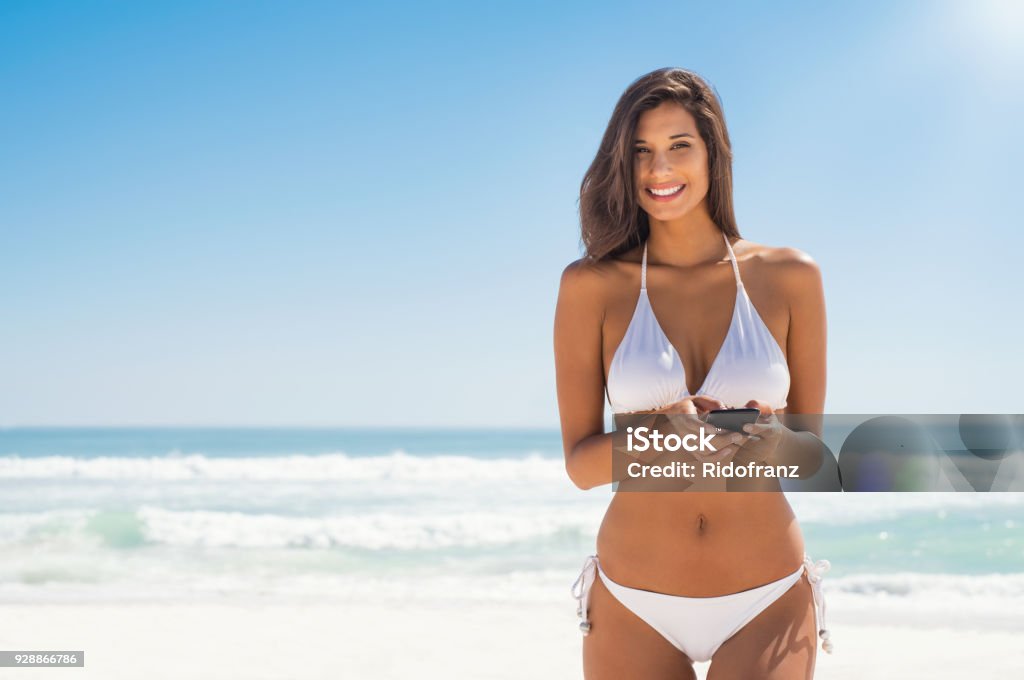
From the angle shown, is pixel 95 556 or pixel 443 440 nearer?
pixel 95 556

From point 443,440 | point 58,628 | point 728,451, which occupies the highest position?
point 728,451

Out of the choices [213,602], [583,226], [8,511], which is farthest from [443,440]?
[583,226]

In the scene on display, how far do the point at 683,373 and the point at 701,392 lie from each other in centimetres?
7

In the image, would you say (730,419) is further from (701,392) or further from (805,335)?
(805,335)

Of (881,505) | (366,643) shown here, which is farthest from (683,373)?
(881,505)

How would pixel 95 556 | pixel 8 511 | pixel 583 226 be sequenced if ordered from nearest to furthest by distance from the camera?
pixel 583 226 → pixel 95 556 → pixel 8 511

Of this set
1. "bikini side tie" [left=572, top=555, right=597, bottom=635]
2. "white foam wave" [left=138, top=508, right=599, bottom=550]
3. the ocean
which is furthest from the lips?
"white foam wave" [left=138, top=508, right=599, bottom=550]

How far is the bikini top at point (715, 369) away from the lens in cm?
240

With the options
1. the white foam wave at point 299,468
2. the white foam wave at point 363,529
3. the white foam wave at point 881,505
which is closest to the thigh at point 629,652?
the white foam wave at point 363,529

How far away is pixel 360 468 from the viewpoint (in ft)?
86.0

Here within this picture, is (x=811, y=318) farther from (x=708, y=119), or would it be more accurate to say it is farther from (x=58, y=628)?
(x=58, y=628)

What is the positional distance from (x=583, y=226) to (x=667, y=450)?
946mm

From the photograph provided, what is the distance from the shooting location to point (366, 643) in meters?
8.27

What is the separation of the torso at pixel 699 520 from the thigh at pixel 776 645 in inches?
3.1
